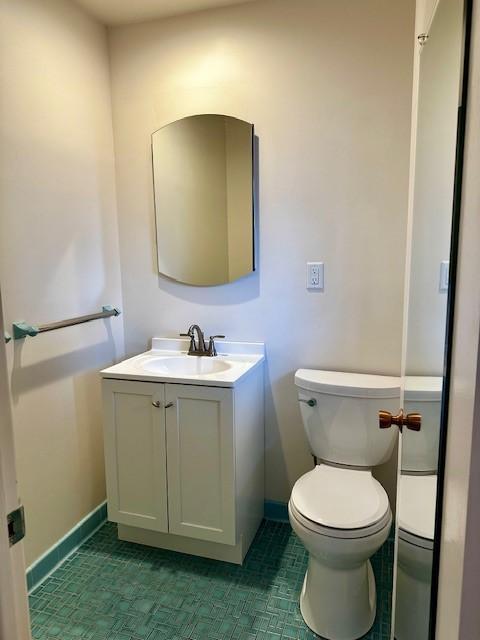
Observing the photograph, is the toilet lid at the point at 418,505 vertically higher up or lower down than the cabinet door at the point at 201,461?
higher up

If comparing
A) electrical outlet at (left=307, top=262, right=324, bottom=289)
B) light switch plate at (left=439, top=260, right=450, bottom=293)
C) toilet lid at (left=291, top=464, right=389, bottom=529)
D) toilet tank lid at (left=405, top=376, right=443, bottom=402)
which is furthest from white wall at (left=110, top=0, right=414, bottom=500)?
light switch plate at (left=439, top=260, right=450, bottom=293)

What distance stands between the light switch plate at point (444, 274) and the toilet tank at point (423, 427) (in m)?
0.17

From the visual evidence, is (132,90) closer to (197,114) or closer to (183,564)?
(197,114)

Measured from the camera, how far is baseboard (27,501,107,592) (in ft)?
5.93

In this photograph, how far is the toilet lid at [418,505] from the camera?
2.75ft

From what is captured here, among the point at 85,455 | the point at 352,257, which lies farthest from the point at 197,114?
the point at 85,455

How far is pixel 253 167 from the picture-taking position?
80.9 inches

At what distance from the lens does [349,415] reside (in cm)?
186

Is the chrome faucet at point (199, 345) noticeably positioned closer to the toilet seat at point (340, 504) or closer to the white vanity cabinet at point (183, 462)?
the white vanity cabinet at point (183, 462)

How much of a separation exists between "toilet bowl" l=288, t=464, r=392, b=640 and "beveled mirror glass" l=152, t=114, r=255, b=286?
108 cm

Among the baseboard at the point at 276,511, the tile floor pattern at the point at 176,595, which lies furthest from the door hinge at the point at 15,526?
the baseboard at the point at 276,511

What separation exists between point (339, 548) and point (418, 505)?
619mm

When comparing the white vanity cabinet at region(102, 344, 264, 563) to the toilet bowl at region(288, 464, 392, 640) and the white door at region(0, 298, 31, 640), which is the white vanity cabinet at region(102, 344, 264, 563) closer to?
the toilet bowl at region(288, 464, 392, 640)

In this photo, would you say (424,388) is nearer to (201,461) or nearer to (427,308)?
(427,308)
